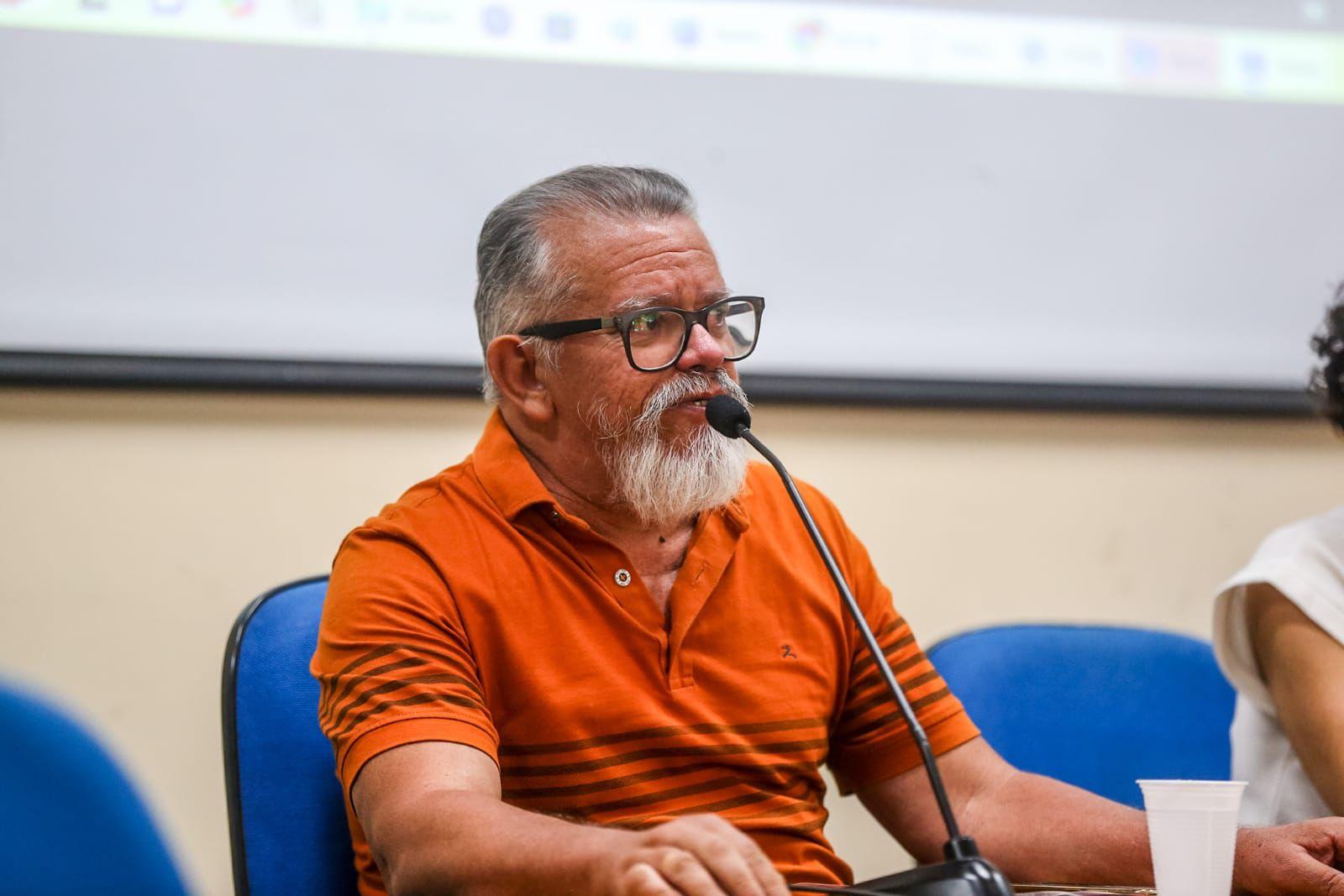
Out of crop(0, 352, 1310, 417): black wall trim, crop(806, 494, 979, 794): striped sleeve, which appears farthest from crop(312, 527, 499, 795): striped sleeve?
crop(0, 352, 1310, 417): black wall trim

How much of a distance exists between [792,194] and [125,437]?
954 mm

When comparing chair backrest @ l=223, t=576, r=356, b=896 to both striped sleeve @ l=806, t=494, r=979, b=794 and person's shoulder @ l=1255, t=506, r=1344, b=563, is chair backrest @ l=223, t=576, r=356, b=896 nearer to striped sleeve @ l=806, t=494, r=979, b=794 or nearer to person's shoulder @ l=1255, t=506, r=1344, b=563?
striped sleeve @ l=806, t=494, r=979, b=794

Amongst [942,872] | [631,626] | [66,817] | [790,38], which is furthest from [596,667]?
[790,38]

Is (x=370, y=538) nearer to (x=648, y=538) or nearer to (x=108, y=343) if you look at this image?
(x=648, y=538)

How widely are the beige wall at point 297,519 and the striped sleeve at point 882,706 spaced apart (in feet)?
1.66

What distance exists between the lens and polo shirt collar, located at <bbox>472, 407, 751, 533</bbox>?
121 cm

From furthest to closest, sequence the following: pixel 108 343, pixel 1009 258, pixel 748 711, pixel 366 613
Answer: pixel 1009 258 → pixel 108 343 → pixel 748 711 → pixel 366 613

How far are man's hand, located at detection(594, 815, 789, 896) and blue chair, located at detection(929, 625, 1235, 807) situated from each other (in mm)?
776

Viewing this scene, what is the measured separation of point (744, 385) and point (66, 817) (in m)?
1.21

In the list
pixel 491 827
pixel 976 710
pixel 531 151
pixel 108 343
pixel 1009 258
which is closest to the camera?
pixel 491 827

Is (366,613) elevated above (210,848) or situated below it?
above

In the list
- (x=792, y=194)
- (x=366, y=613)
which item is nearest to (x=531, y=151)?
(x=792, y=194)

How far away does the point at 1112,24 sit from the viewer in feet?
6.46

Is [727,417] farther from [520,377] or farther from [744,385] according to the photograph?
[744,385]
